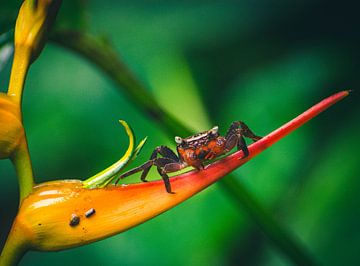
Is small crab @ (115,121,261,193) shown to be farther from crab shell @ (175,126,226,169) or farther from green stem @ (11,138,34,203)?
green stem @ (11,138,34,203)

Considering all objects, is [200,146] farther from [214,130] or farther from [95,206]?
[95,206]

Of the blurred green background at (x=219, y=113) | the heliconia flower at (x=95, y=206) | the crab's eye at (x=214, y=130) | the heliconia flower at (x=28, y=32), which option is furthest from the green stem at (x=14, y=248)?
the blurred green background at (x=219, y=113)

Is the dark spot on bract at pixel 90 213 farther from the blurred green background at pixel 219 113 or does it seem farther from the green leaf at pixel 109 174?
the blurred green background at pixel 219 113

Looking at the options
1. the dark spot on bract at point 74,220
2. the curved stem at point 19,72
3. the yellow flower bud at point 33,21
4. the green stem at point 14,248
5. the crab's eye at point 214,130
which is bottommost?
the green stem at point 14,248

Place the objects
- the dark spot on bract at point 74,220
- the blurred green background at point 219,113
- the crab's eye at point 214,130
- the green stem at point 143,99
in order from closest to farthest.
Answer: the dark spot on bract at point 74,220 → the crab's eye at point 214,130 → the green stem at point 143,99 → the blurred green background at point 219,113

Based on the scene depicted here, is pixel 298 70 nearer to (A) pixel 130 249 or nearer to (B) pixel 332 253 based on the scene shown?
(B) pixel 332 253

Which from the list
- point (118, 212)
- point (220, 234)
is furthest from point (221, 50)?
point (118, 212)

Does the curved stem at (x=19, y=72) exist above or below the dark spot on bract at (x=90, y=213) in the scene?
above

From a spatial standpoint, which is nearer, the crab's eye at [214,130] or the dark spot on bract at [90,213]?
the dark spot on bract at [90,213]
